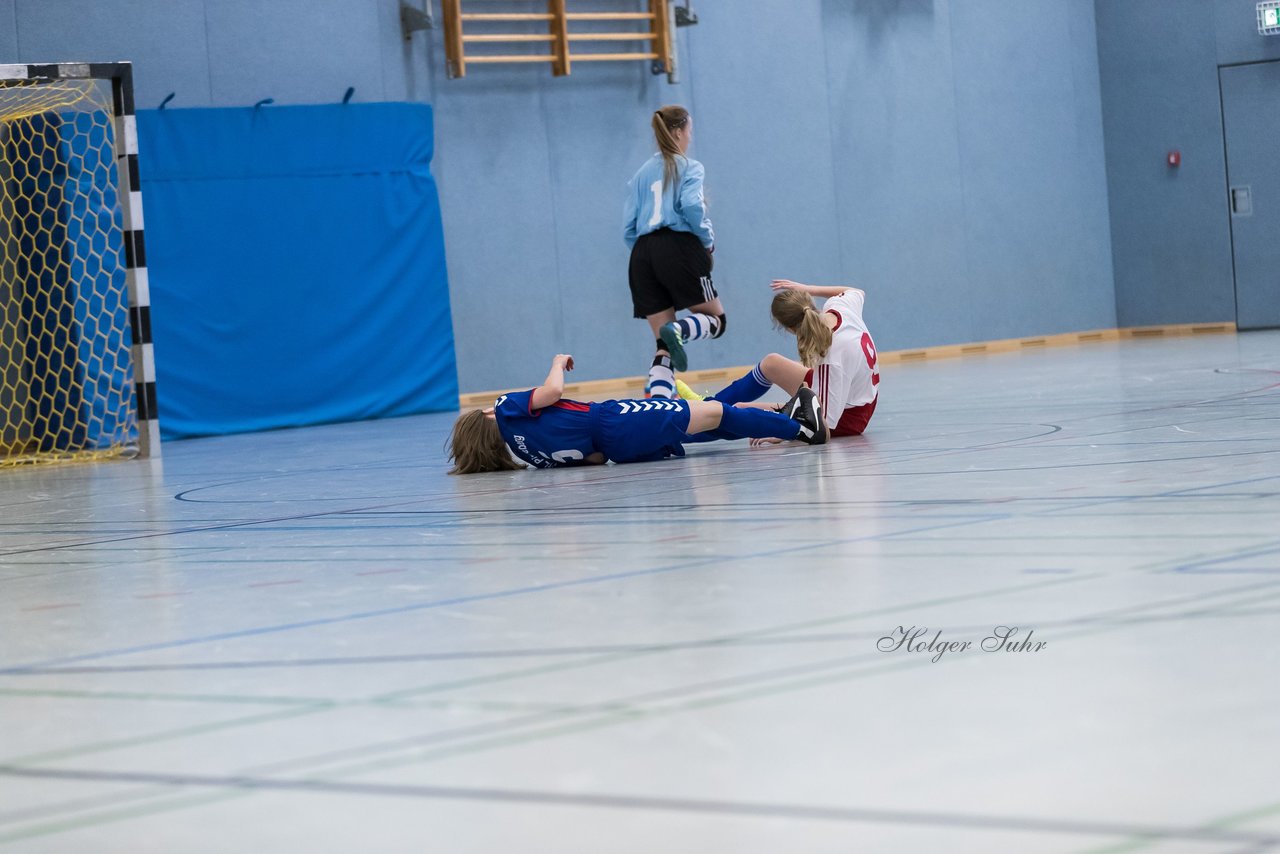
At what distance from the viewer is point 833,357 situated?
5734mm

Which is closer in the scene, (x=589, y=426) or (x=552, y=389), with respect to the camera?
(x=552, y=389)

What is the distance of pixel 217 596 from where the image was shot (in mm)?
2980

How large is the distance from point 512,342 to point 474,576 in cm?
914

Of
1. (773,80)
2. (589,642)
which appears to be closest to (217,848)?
(589,642)

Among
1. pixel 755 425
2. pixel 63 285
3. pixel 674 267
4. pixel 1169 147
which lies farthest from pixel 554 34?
pixel 755 425

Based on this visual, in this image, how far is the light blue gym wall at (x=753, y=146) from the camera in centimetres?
1104

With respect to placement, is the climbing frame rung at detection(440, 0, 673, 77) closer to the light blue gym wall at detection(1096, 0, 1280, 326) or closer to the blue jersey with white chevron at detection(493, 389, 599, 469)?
the light blue gym wall at detection(1096, 0, 1280, 326)

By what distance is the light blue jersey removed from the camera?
24.9 feet

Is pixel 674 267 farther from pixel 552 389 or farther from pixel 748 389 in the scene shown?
pixel 552 389

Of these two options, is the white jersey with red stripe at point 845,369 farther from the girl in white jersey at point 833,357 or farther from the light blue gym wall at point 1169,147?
the light blue gym wall at point 1169,147

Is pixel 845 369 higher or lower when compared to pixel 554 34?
lower

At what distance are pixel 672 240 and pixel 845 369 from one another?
2.16 m

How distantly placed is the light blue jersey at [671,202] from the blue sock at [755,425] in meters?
2.11

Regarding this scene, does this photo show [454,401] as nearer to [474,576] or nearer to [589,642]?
[474,576]
